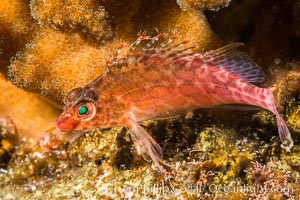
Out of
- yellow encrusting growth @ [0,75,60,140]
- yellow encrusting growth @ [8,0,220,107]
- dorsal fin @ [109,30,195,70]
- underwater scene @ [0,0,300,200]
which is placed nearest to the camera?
underwater scene @ [0,0,300,200]

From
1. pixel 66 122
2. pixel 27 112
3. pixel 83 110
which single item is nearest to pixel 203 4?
pixel 83 110

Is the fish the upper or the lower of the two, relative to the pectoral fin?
upper

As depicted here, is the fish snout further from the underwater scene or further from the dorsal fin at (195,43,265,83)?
the dorsal fin at (195,43,265,83)

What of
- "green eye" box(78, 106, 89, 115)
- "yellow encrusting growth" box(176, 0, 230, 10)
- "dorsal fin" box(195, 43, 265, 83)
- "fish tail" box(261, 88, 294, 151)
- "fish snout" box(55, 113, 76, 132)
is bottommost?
"fish tail" box(261, 88, 294, 151)

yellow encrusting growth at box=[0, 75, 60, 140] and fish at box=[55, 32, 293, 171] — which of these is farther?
yellow encrusting growth at box=[0, 75, 60, 140]

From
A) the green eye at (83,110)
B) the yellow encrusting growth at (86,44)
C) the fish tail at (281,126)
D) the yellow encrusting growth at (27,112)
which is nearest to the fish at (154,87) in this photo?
the green eye at (83,110)

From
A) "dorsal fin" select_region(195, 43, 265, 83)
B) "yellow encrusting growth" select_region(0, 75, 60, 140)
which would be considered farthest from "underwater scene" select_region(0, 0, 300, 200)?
"yellow encrusting growth" select_region(0, 75, 60, 140)
